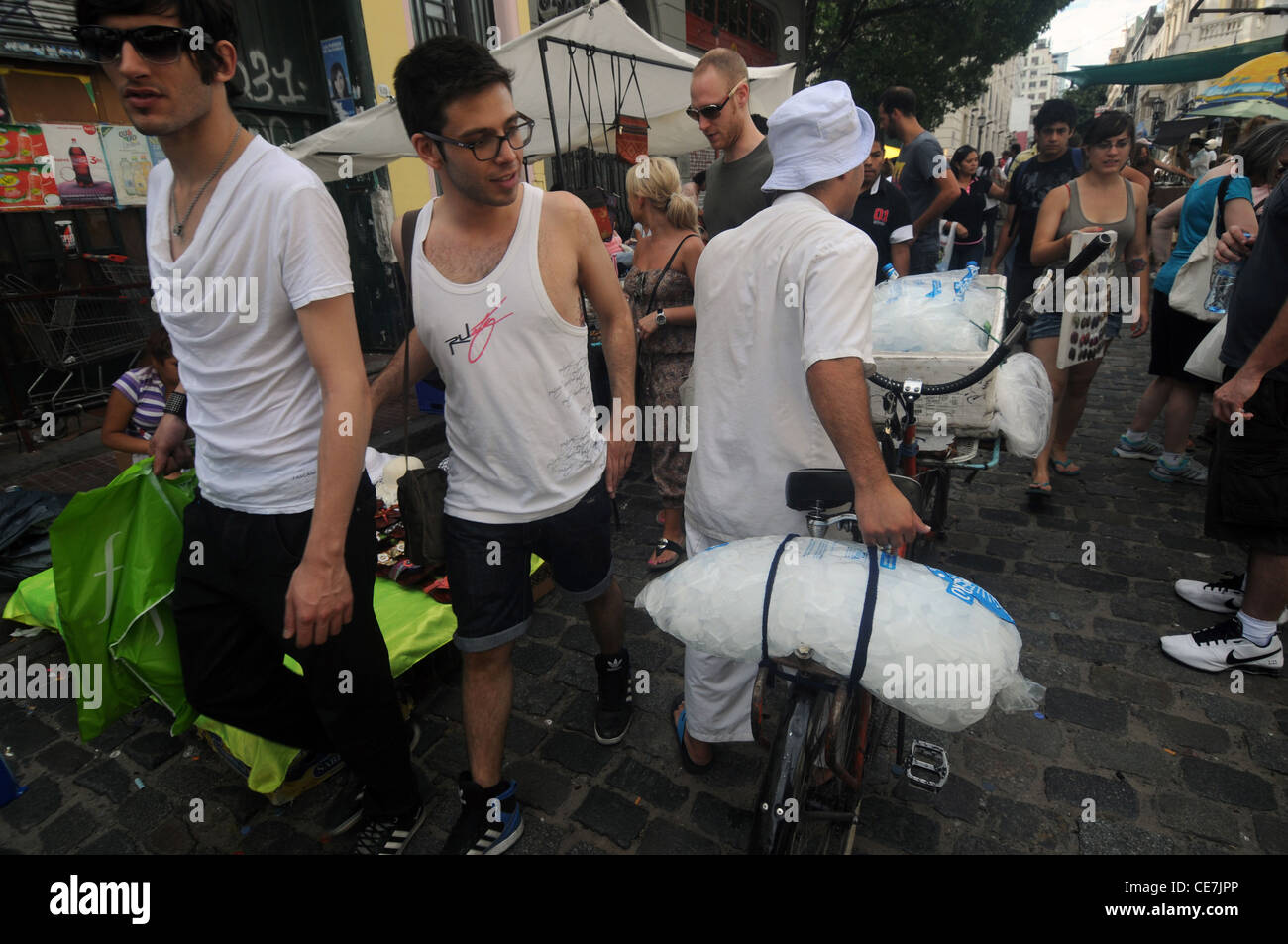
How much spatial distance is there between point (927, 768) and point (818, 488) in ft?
3.28

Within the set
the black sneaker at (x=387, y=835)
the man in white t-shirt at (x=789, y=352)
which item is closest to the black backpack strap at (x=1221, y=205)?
the man in white t-shirt at (x=789, y=352)

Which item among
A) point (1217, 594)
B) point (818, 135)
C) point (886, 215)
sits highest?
point (818, 135)

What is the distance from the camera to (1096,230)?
14.0 ft

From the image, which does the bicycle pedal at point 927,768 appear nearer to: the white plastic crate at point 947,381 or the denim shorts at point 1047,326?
the white plastic crate at point 947,381

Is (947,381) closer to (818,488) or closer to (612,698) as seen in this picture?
(818,488)

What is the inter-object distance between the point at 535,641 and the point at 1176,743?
2599 mm

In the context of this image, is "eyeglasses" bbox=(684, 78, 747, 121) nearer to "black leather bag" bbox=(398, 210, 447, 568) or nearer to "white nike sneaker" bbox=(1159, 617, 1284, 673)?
"black leather bag" bbox=(398, 210, 447, 568)

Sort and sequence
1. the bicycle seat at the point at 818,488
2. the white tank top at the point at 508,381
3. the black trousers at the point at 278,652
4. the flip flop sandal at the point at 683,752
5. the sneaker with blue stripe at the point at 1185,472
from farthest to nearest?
the sneaker with blue stripe at the point at 1185,472 → the flip flop sandal at the point at 683,752 → the white tank top at the point at 508,381 → the black trousers at the point at 278,652 → the bicycle seat at the point at 818,488

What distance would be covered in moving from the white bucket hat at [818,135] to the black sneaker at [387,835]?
226cm

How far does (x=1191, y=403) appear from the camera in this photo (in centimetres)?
446

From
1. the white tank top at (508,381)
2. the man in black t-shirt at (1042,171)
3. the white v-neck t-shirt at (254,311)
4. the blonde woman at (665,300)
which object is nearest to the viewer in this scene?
the white v-neck t-shirt at (254,311)

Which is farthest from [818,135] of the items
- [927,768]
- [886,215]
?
[886,215]

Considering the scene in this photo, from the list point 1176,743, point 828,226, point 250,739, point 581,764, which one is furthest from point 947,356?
point 250,739

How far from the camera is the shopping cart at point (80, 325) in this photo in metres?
5.84
